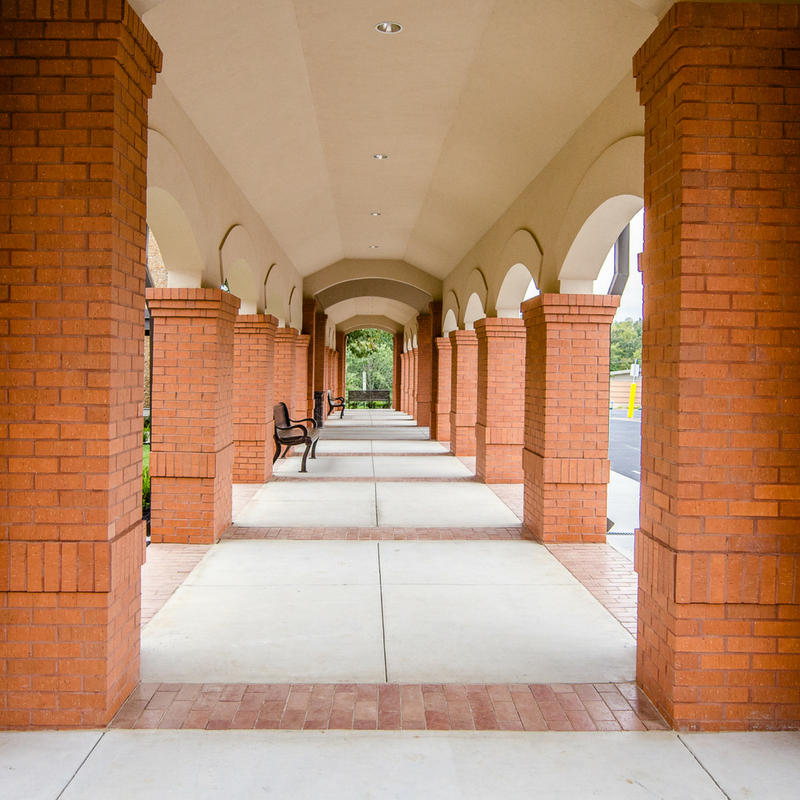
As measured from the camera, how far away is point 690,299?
3033 mm

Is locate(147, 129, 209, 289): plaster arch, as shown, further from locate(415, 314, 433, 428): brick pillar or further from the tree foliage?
the tree foliage

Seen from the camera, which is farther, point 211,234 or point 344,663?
point 211,234

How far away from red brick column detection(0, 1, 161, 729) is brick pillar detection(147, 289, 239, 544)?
3187 mm

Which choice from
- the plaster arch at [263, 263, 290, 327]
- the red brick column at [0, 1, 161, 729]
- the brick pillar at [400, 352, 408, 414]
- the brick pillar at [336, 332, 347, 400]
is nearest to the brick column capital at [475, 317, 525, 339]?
the plaster arch at [263, 263, 290, 327]

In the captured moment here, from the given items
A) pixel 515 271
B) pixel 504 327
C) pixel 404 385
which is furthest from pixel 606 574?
pixel 404 385

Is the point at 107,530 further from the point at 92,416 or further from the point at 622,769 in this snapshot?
the point at 622,769

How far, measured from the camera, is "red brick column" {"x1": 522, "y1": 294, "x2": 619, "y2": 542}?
645cm

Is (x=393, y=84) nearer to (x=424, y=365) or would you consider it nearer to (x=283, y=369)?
(x=283, y=369)

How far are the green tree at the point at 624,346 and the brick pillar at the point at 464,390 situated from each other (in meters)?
61.6

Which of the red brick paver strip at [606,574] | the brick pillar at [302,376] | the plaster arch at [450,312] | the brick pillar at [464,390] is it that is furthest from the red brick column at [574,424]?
the brick pillar at [302,376]

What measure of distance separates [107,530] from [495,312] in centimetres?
731

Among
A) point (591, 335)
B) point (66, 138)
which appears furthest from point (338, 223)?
point (66, 138)

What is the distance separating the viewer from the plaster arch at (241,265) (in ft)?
23.2

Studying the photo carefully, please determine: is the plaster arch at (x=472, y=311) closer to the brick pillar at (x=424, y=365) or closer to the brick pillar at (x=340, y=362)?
the brick pillar at (x=424, y=365)
